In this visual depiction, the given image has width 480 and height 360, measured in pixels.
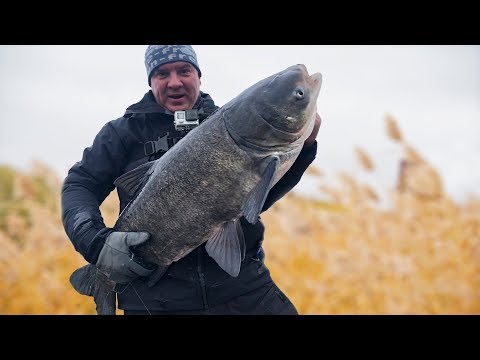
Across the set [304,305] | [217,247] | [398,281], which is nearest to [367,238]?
[398,281]

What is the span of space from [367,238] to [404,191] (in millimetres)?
524

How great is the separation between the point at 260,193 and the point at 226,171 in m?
0.19

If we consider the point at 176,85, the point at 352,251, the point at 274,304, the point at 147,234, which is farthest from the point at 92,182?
the point at 352,251

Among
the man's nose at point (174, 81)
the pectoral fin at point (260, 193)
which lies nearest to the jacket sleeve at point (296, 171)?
the pectoral fin at point (260, 193)

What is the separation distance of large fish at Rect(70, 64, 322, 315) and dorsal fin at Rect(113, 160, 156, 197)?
46mm

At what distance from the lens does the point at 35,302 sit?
5000 mm

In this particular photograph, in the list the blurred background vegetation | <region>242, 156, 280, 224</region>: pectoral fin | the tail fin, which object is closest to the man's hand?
<region>242, 156, 280, 224</region>: pectoral fin

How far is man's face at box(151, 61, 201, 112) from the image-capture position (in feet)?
9.74

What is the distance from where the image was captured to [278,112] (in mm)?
2521

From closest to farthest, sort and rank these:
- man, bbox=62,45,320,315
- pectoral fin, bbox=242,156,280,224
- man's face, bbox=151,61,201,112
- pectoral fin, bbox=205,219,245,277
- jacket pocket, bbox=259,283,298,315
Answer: pectoral fin, bbox=242,156,280,224
pectoral fin, bbox=205,219,245,277
man, bbox=62,45,320,315
jacket pocket, bbox=259,283,298,315
man's face, bbox=151,61,201,112

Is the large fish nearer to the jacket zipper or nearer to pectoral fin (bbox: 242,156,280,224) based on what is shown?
pectoral fin (bbox: 242,156,280,224)

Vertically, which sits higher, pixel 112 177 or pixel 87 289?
pixel 112 177

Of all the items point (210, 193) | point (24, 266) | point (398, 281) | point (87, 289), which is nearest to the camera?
point (210, 193)
